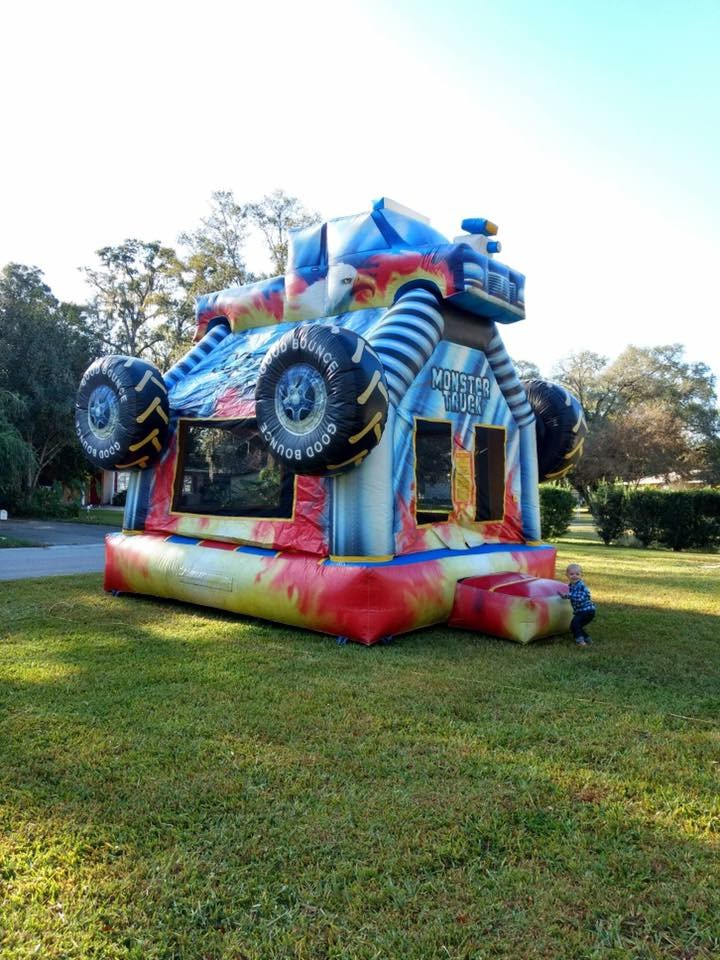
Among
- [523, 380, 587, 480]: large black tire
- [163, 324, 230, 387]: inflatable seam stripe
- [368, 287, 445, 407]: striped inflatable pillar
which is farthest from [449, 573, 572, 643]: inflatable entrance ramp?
[163, 324, 230, 387]: inflatable seam stripe

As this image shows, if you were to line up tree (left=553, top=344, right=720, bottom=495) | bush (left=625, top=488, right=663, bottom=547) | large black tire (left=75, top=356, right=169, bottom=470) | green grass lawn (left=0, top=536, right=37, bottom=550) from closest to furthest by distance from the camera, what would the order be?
large black tire (left=75, top=356, right=169, bottom=470) → green grass lawn (left=0, top=536, right=37, bottom=550) → bush (left=625, top=488, right=663, bottom=547) → tree (left=553, top=344, right=720, bottom=495)

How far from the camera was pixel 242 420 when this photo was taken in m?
6.80

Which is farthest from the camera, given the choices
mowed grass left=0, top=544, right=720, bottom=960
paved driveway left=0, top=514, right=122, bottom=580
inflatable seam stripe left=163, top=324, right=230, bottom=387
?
paved driveway left=0, top=514, right=122, bottom=580

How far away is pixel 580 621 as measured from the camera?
592 cm

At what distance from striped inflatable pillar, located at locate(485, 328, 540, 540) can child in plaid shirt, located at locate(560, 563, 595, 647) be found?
1.84 m

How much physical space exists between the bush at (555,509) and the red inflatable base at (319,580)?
10.1m

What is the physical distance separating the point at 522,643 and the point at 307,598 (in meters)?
1.82

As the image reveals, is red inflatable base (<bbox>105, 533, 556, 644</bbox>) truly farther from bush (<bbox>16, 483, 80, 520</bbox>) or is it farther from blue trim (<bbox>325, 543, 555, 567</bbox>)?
bush (<bbox>16, 483, 80, 520</bbox>)

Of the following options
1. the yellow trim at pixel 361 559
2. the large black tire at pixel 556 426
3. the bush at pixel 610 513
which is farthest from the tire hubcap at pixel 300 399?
the bush at pixel 610 513

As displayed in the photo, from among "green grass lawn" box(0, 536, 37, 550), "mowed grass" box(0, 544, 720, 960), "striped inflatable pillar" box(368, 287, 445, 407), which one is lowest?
"mowed grass" box(0, 544, 720, 960)

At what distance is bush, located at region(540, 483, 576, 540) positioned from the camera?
17453 mm

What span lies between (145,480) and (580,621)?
4.78 m

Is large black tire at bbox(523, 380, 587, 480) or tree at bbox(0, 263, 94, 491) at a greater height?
tree at bbox(0, 263, 94, 491)

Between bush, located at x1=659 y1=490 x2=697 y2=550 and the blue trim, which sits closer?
the blue trim
